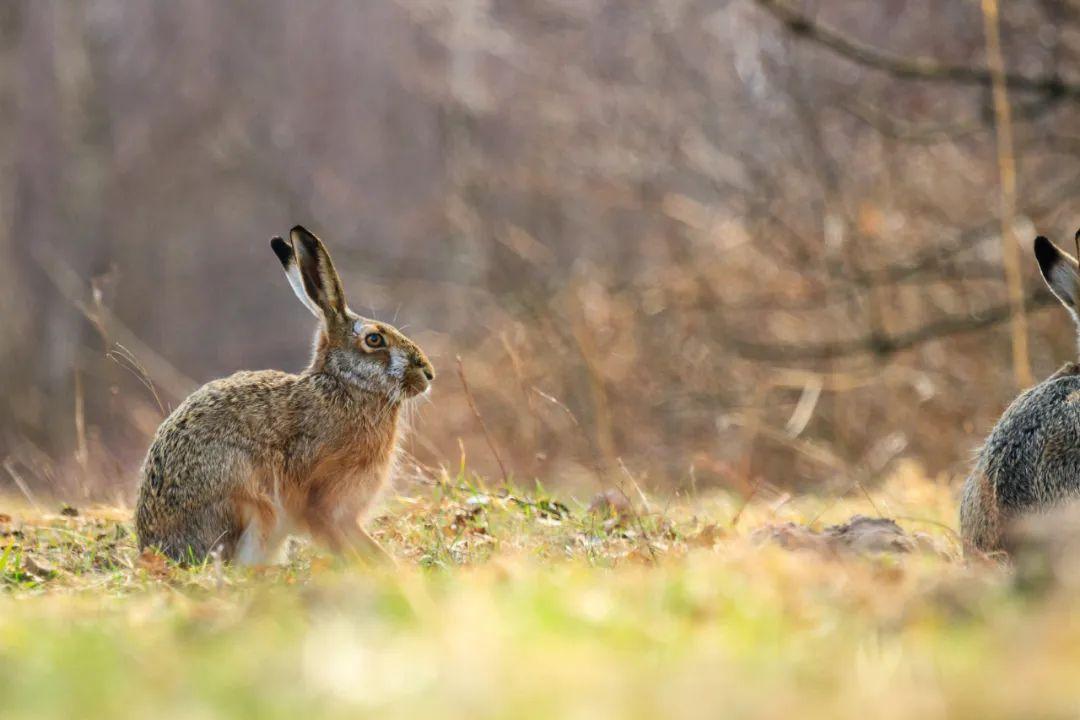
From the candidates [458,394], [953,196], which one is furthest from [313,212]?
[953,196]

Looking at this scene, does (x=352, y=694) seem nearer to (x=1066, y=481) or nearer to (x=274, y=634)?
(x=274, y=634)

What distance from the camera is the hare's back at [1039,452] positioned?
5824 mm

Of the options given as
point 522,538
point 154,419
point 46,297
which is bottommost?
point 46,297

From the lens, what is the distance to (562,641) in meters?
3.62

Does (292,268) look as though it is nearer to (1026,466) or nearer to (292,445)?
(292,445)

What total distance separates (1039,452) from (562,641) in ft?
9.91

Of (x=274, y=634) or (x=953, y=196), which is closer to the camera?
(x=274, y=634)

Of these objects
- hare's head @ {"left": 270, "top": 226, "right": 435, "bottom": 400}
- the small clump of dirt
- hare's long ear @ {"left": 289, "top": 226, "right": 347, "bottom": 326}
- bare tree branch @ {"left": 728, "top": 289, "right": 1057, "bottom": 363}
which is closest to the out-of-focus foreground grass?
the small clump of dirt

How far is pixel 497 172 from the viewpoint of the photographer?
22.8 m

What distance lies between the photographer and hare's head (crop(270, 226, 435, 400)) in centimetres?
699

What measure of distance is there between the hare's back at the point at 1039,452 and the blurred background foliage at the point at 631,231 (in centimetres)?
115

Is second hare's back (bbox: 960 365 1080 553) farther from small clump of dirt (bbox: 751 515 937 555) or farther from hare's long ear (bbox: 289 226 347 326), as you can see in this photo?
hare's long ear (bbox: 289 226 347 326)

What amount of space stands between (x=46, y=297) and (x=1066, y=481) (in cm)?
2509

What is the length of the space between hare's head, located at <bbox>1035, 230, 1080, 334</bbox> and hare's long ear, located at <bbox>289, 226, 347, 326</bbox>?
10.4 feet
